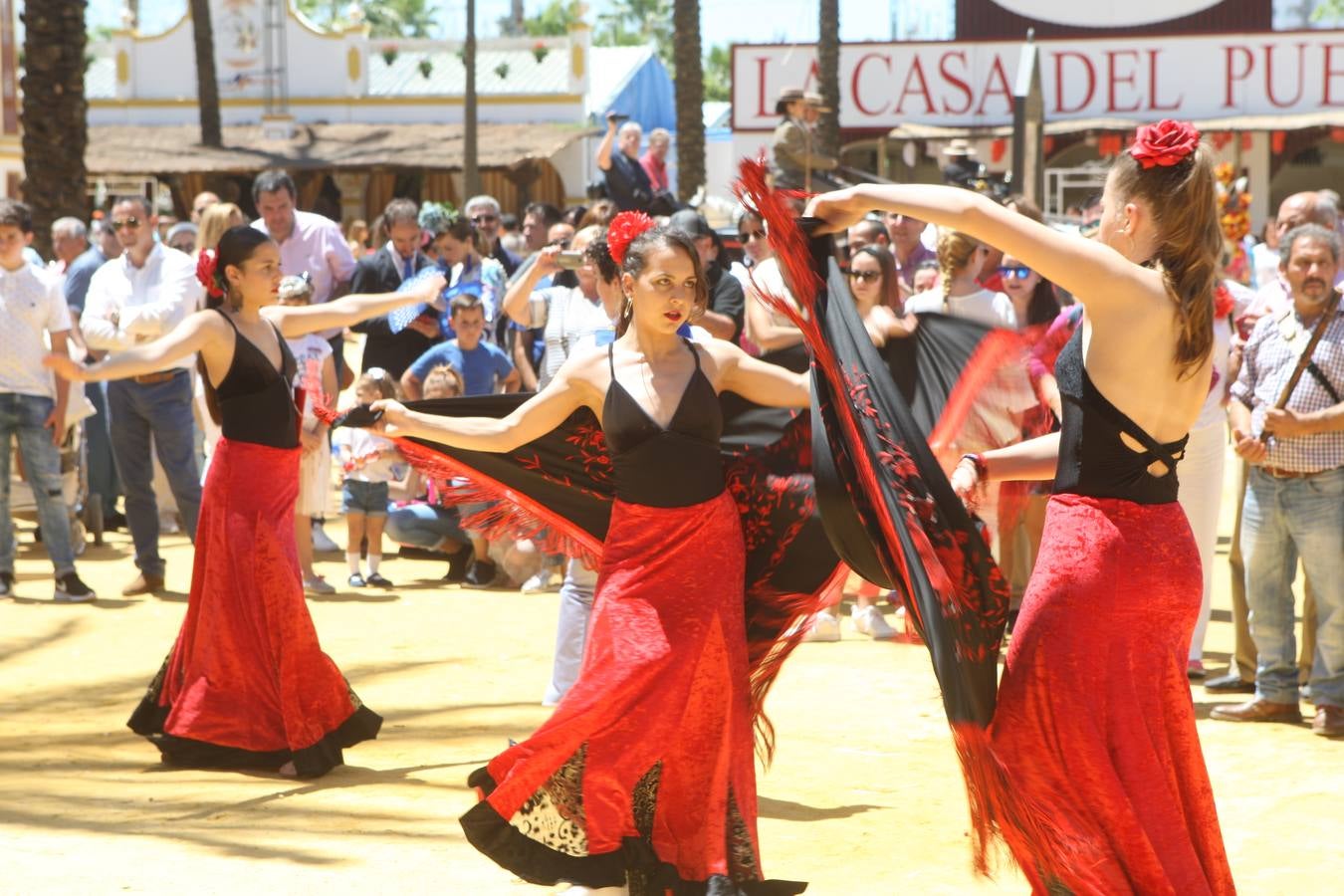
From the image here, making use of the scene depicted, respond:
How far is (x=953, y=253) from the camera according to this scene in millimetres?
8312

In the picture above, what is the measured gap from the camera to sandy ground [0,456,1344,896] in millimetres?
5176

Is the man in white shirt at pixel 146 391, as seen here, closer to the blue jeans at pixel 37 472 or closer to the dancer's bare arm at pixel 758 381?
the blue jeans at pixel 37 472

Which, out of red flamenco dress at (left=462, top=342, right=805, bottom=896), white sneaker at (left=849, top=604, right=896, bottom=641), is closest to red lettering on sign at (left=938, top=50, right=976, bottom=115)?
white sneaker at (left=849, top=604, right=896, bottom=641)

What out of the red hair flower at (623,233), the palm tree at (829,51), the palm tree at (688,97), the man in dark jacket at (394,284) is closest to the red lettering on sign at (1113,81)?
the palm tree at (829,51)

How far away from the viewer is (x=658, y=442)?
16.0 feet

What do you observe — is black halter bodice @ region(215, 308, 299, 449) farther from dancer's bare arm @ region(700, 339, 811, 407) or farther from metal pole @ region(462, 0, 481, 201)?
metal pole @ region(462, 0, 481, 201)

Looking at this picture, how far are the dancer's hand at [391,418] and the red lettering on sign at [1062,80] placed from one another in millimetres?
26292

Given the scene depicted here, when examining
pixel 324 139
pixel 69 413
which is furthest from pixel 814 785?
pixel 324 139

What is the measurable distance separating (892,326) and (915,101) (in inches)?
980

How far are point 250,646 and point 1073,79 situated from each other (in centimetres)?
2591

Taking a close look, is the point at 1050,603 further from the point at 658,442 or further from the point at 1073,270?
the point at 658,442

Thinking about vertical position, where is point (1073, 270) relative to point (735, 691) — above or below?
above

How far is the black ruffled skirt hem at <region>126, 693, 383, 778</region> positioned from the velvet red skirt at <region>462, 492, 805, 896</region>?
1.78 metres

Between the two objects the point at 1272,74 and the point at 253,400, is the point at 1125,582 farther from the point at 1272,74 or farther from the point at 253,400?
the point at 1272,74
